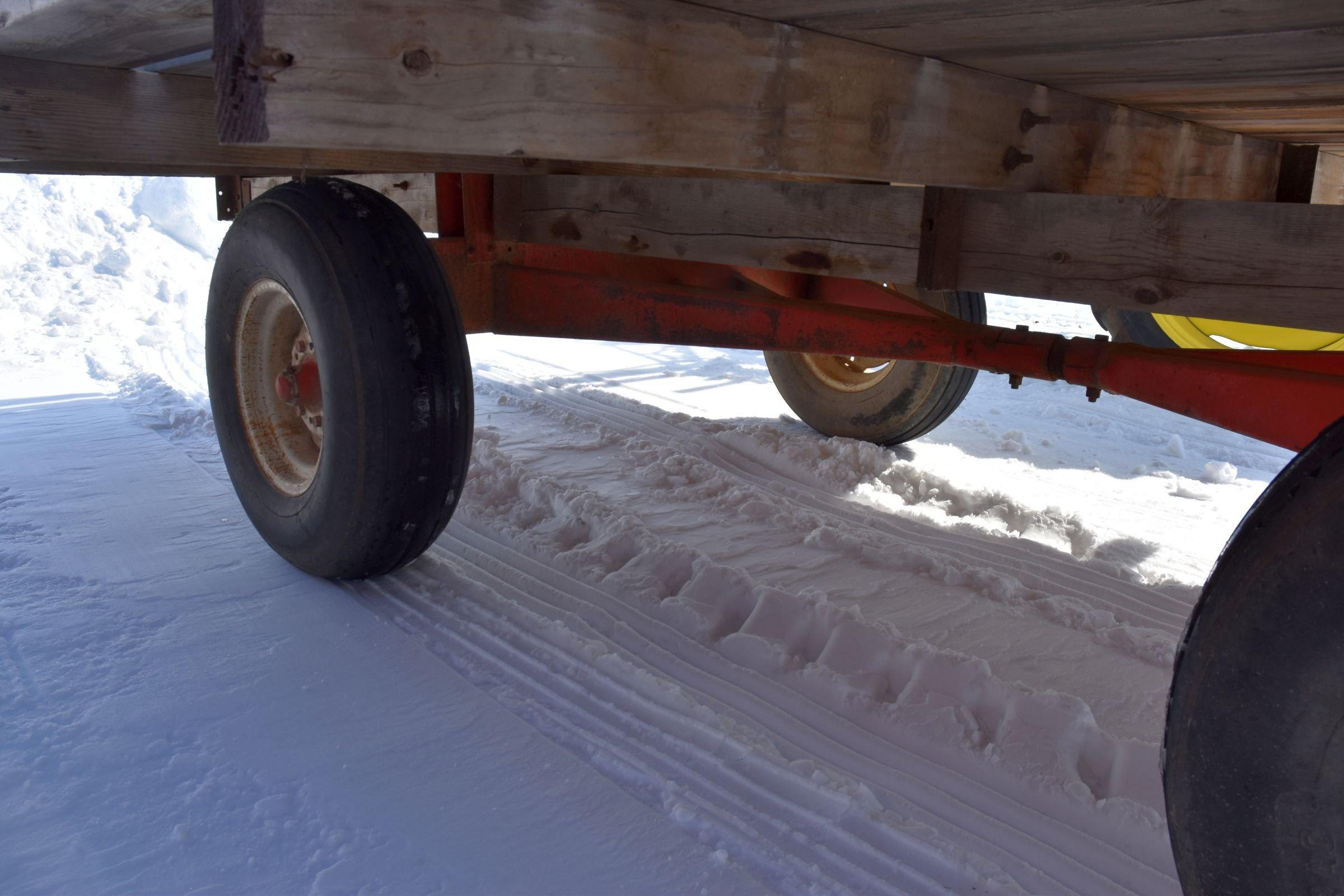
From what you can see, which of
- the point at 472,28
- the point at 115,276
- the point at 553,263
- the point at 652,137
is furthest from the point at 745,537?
the point at 115,276

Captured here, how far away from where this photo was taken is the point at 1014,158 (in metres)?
2.13

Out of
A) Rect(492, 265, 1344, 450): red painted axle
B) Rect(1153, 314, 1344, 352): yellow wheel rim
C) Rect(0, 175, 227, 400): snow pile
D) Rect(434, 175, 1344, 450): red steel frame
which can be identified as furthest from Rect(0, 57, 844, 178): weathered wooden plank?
Rect(1153, 314, 1344, 352): yellow wheel rim

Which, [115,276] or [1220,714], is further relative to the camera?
[115,276]

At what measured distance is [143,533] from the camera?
3172mm

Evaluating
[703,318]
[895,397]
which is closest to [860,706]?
[703,318]

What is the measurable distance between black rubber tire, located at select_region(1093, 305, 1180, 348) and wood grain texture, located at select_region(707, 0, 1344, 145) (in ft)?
→ 7.90

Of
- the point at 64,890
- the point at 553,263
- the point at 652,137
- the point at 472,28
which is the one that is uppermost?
the point at 472,28

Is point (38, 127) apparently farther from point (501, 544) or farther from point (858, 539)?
point (858, 539)

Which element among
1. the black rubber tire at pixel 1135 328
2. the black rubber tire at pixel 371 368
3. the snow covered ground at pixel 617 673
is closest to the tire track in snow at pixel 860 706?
the snow covered ground at pixel 617 673

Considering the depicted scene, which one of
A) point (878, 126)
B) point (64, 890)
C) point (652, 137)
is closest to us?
point (652, 137)

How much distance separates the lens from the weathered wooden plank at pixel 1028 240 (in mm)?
1975

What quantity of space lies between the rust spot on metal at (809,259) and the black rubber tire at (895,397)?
1.60 metres

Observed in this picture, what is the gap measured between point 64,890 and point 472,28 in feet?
4.91

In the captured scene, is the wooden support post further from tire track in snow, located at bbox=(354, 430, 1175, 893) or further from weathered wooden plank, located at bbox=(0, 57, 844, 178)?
weathered wooden plank, located at bbox=(0, 57, 844, 178)
